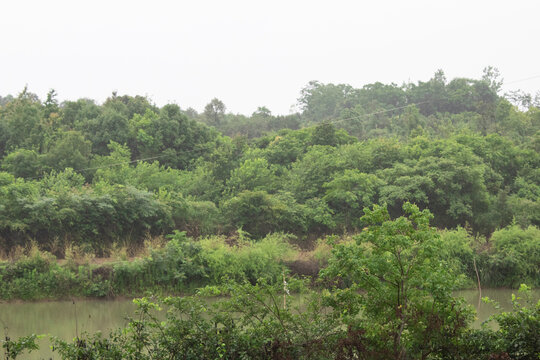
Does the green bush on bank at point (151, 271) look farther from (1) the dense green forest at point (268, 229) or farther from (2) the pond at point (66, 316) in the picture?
(2) the pond at point (66, 316)

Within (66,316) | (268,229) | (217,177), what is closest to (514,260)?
(268,229)

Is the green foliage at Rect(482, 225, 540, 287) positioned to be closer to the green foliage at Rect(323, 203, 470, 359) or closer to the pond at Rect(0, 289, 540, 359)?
the pond at Rect(0, 289, 540, 359)

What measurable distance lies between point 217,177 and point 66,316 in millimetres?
11914

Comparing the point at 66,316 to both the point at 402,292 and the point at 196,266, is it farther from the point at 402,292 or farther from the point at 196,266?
the point at 402,292

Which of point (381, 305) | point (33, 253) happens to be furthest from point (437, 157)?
point (381, 305)

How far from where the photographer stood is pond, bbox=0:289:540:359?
11898 millimetres

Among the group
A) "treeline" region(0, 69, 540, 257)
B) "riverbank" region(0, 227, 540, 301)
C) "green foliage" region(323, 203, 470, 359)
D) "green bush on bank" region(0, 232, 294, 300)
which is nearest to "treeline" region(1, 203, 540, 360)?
"green foliage" region(323, 203, 470, 359)

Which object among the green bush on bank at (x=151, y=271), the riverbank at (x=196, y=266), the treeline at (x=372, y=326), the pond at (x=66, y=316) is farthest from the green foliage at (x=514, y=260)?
the treeline at (x=372, y=326)

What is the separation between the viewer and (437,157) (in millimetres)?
22562

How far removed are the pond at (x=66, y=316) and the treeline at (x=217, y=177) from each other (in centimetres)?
305

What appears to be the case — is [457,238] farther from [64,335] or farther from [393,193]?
[64,335]

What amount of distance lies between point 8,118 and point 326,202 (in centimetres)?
1736

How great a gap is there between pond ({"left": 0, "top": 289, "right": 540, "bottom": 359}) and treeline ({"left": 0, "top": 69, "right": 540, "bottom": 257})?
3.05 metres

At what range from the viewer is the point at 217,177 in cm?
2452
